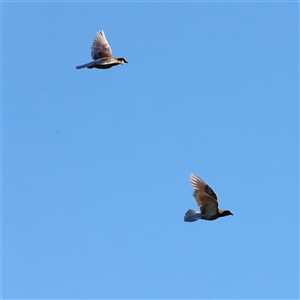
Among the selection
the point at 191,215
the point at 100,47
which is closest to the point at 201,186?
the point at 191,215

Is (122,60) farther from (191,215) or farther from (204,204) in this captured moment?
(204,204)

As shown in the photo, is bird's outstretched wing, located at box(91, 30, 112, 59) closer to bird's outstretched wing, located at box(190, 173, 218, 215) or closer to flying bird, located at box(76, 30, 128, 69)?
flying bird, located at box(76, 30, 128, 69)

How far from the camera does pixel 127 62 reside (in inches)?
Result: 1359

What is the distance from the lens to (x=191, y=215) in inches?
1236

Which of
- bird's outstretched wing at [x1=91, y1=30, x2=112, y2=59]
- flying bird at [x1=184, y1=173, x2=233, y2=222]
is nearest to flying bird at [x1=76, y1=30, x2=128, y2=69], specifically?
bird's outstretched wing at [x1=91, y1=30, x2=112, y2=59]

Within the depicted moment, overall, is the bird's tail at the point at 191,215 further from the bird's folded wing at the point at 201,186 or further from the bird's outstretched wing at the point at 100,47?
the bird's outstretched wing at the point at 100,47

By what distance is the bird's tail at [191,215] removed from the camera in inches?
1224

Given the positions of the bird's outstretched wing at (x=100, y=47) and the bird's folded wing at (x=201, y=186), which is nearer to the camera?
the bird's folded wing at (x=201, y=186)

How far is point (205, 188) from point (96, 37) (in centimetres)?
1126

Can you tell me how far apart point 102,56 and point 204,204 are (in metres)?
9.55

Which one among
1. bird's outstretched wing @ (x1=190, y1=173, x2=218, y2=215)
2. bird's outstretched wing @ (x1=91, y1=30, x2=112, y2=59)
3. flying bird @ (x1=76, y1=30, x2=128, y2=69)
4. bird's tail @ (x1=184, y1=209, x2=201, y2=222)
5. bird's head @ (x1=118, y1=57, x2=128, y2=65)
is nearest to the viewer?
bird's outstretched wing @ (x1=190, y1=173, x2=218, y2=215)

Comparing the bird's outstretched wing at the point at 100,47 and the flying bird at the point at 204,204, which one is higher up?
the bird's outstretched wing at the point at 100,47

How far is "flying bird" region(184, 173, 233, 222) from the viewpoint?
29797 mm

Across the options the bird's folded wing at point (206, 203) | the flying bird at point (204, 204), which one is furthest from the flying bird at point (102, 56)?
the bird's folded wing at point (206, 203)
